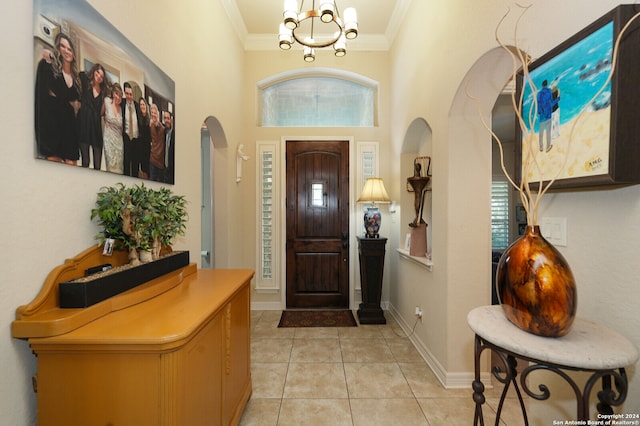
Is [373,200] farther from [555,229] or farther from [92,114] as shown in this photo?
[92,114]

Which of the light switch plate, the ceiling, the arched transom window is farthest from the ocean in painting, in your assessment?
the arched transom window

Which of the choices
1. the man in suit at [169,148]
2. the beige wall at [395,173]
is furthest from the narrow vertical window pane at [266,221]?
the man in suit at [169,148]

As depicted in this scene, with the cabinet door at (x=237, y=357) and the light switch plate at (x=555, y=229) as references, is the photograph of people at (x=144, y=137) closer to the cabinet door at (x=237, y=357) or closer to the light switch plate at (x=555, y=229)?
the cabinet door at (x=237, y=357)

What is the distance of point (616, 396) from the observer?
878mm

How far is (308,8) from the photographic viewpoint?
3.30 metres

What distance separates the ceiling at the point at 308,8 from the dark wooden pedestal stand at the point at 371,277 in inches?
105

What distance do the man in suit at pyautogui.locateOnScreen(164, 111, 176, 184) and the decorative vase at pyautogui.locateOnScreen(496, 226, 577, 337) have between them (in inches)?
77.6

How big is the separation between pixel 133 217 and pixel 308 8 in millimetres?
3149

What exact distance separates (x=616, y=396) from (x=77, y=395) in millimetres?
1689

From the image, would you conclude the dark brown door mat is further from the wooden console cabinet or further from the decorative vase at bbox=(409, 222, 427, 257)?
the wooden console cabinet

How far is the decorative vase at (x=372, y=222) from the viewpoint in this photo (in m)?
3.62

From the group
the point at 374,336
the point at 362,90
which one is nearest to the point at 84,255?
the point at 374,336

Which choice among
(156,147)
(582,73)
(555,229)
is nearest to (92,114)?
(156,147)

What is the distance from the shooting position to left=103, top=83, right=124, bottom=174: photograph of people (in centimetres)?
138
